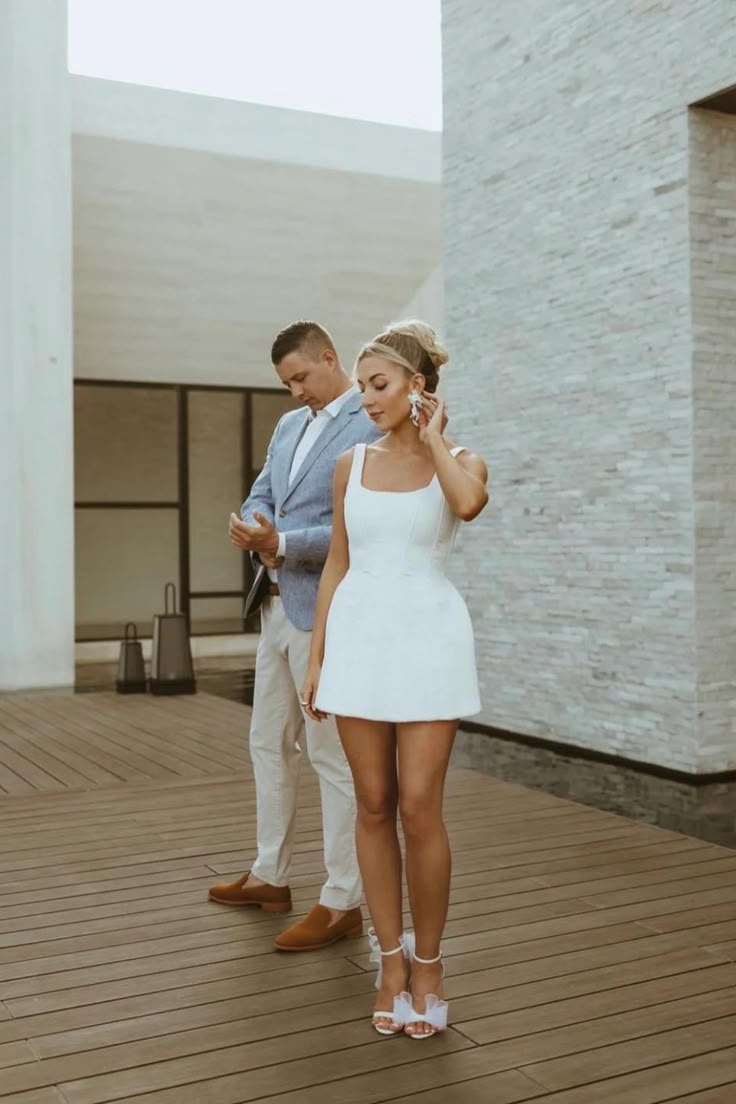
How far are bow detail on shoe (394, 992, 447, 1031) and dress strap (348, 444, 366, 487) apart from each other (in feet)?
3.74

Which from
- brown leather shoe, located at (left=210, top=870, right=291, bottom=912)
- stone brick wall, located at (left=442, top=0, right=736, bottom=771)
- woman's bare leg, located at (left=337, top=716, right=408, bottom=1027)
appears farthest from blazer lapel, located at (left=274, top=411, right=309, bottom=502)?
stone brick wall, located at (left=442, top=0, right=736, bottom=771)

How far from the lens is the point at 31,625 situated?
9367mm

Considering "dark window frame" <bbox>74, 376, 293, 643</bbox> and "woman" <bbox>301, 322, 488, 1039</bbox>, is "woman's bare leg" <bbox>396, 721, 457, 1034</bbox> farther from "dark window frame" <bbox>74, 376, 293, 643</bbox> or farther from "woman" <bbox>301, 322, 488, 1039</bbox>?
"dark window frame" <bbox>74, 376, 293, 643</bbox>

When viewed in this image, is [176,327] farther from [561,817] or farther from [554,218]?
[561,817]

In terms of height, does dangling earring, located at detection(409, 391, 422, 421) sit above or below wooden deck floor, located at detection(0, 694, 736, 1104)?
above

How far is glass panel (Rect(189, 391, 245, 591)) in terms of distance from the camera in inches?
544

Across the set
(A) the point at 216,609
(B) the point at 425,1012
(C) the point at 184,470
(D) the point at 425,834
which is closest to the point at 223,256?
(C) the point at 184,470

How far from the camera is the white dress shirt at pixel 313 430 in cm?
340

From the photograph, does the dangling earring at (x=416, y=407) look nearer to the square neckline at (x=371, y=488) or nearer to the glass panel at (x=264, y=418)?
the square neckline at (x=371, y=488)

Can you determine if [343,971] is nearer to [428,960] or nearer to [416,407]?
[428,960]

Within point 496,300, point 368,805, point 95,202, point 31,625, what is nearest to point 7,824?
point 368,805

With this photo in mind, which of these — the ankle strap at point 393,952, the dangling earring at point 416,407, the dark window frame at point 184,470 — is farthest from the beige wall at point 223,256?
the ankle strap at point 393,952

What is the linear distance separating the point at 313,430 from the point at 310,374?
19 centimetres

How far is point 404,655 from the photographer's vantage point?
102 inches
